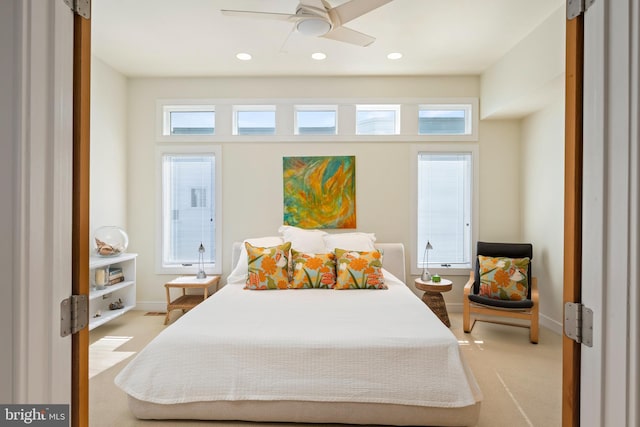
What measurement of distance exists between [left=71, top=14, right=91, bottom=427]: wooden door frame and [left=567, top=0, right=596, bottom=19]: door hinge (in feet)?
4.59

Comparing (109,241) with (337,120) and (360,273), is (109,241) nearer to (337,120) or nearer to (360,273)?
(360,273)

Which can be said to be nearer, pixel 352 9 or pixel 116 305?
pixel 352 9

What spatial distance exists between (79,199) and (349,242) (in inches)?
125

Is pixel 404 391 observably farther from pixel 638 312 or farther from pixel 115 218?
pixel 115 218

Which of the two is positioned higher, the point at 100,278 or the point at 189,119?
the point at 189,119

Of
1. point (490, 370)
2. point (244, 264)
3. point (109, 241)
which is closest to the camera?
point (490, 370)

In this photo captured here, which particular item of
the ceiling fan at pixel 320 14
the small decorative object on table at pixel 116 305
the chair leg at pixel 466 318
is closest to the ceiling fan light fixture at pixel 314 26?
the ceiling fan at pixel 320 14

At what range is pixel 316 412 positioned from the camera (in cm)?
207

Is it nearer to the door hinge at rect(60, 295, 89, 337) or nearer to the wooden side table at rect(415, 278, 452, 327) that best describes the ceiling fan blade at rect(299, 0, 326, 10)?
the door hinge at rect(60, 295, 89, 337)

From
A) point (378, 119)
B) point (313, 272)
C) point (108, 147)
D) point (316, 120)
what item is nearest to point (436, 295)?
point (313, 272)

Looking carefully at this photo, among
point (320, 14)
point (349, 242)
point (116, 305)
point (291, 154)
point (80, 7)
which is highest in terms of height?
point (320, 14)

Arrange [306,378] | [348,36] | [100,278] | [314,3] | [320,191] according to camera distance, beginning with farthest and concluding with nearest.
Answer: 1. [320,191]
2. [100,278]
3. [348,36]
4. [314,3]
5. [306,378]

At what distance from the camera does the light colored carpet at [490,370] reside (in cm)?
223

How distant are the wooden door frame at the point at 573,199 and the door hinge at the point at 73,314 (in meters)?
1.40
